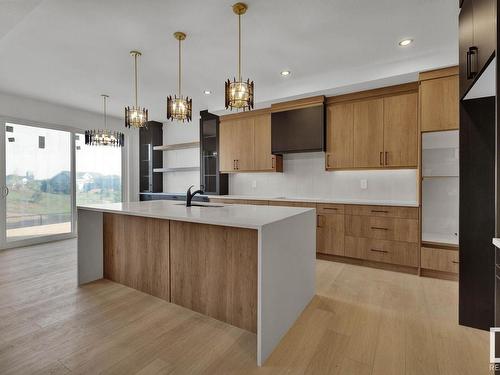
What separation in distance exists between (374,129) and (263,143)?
5.94 ft

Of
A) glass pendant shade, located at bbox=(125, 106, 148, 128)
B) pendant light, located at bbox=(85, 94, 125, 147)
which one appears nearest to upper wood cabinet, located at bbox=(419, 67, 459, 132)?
glass pendant shade, located at bbox=(125, 106, 148, 128)

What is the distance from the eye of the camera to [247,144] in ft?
15.4

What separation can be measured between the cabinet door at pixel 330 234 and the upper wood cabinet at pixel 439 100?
1589mm

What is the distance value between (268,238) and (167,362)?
1005 mm

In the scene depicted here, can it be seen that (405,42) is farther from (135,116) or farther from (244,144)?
(135,116)

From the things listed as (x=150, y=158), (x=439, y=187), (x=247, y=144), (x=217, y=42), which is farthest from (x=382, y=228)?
(x=150, y=158)

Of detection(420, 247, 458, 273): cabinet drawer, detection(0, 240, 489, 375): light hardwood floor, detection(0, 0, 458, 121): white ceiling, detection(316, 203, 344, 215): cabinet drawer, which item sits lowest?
detection(0, 240, 489, 375): light hardwood floor

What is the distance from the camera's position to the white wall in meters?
4.38

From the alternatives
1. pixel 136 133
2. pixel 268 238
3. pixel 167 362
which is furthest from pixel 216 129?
pixel 167 362

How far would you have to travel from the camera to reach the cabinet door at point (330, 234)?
360 centimetres

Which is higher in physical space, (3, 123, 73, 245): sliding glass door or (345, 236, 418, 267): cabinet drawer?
(3, 123, 73, 245): sliding glass door

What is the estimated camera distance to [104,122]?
18.6 feet

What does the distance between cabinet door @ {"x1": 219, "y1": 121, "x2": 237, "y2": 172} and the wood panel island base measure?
8.23ft

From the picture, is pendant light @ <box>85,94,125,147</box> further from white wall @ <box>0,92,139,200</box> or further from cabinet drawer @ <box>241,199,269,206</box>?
cabinet drawer @ <box>241,199,269,206</box>
